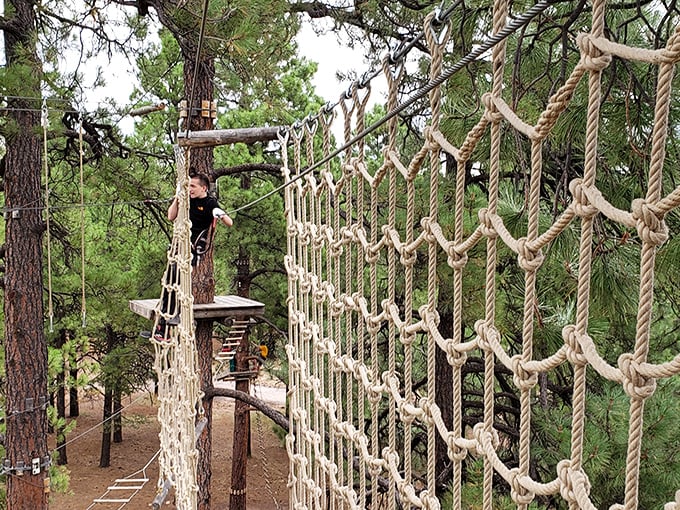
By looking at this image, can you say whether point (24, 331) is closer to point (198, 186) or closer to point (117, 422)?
point (198, 186)

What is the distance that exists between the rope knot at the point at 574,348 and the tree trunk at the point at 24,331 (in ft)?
14.5

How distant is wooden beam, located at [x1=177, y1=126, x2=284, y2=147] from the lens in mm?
2273

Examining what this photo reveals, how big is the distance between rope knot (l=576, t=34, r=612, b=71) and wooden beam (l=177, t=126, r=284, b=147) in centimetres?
167

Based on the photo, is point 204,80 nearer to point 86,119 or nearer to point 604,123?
point 86,119

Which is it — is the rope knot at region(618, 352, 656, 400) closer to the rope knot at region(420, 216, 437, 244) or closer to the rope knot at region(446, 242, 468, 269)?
the rope knot at region(446, 242, 468, 269)

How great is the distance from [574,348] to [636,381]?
0.10 meters

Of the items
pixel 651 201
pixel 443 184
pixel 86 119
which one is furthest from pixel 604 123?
pixel 86 119

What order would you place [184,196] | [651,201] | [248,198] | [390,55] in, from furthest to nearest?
1. [248,198]
2. [184,196]
3. [390,55]
4. [651,201]

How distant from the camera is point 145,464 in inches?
320

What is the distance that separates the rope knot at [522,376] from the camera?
28.8 inches

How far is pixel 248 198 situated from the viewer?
21.9 ft

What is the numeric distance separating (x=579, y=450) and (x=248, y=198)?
619cm

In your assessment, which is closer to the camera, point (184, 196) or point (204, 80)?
point (184, 196)

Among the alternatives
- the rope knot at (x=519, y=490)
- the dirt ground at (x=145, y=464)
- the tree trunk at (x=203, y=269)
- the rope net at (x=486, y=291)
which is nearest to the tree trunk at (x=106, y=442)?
the dirt ground at (x=145, y=464)
